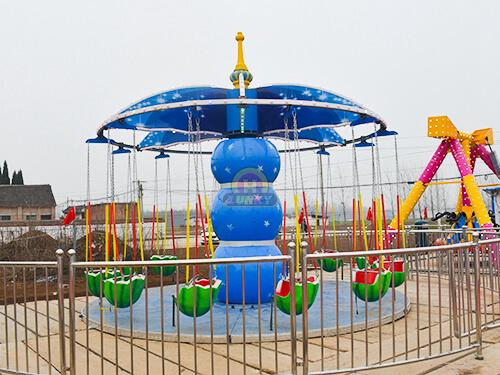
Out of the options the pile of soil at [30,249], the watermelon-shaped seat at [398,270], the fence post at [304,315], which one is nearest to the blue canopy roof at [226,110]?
the watermelon-shaped seat at [398,270]

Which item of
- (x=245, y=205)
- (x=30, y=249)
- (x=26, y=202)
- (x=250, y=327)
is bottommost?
(x=250, y=327)

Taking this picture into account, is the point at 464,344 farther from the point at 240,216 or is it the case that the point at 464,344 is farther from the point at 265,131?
the point at 265,131

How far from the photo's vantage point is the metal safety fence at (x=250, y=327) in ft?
11.9

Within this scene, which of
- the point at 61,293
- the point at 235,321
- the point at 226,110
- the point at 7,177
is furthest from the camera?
the point at 7,177

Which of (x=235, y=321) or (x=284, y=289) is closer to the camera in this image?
(x=284, y=289)

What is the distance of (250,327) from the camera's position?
5.40 meters

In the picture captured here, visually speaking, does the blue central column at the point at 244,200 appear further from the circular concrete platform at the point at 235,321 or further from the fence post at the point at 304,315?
the fence post at the point at 304,315

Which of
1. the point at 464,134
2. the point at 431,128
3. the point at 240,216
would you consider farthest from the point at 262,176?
the point at 464,134

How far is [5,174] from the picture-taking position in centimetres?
6550

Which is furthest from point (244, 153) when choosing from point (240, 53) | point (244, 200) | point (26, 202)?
point (26, 202)

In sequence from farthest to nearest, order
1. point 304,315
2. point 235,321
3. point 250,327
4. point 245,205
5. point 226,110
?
point 226,110
point 245,205
point 235,321
point 250,327
point 304,315

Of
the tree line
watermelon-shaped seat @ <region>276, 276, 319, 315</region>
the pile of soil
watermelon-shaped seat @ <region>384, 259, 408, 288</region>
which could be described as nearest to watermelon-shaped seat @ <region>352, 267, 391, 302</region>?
watermelon-shaped seat @ <region>384, 259, 408, 288</region>

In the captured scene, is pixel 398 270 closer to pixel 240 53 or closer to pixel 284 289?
pixel 284 289

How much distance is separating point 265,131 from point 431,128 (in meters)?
6.63
